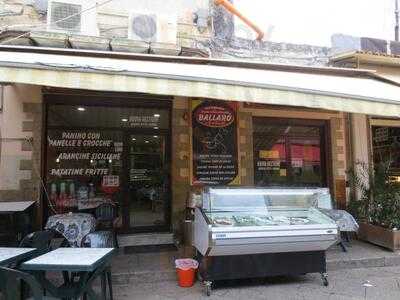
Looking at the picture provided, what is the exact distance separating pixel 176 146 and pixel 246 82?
9.50 ft

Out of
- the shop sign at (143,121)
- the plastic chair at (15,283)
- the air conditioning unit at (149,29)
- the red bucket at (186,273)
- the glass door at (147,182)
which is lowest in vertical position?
the red bucket at (186,273)

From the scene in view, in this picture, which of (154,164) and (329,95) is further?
(154,164)

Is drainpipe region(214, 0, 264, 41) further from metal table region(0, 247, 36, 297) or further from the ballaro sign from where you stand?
metal table region(0, 247, 36, 297)

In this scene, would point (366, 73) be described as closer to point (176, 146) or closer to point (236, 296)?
point (176, 146)

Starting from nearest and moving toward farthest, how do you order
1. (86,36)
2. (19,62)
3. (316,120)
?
(19,62) → (86,36) → (316,120)

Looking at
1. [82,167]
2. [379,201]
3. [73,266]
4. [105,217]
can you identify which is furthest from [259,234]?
[82,167]

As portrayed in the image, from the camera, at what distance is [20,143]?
24.3 feet

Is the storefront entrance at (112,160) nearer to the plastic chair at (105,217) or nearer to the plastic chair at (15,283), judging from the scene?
the plastic chair at (105,217)

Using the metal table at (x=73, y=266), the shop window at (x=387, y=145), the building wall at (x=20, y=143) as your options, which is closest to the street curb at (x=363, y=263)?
the shop window at (x=387, y=145)

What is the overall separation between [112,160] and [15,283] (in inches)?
164

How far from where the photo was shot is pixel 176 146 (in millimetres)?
8219

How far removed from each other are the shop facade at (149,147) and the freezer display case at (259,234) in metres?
2.00

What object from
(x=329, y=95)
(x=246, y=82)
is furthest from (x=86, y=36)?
(x=329, y=95)

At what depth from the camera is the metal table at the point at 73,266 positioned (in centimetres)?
392
